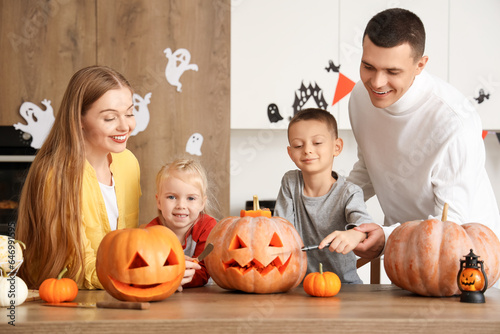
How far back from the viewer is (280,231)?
1.33 meters

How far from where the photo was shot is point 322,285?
1.23m

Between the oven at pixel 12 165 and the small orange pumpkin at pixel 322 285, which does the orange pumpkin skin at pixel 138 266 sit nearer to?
the small orange pumpkin at pixel 322 285

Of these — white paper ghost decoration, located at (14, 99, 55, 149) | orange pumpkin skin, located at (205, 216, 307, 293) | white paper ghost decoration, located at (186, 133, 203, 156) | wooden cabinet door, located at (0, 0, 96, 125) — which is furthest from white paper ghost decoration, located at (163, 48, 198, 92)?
orange pumpkin skin, located at (205, 216, 307, 293)

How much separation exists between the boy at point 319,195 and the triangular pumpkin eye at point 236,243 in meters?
0.44

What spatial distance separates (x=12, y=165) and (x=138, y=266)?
2.40 meters

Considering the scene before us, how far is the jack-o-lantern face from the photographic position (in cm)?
115

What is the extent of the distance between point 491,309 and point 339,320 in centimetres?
34

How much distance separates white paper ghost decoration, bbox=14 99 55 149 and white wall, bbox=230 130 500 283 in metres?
1.35

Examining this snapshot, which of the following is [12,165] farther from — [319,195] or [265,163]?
[319,195]

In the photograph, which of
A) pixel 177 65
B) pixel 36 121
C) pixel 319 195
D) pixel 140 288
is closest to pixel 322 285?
pixel 140 288

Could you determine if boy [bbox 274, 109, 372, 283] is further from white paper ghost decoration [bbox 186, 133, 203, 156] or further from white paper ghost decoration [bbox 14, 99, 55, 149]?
white paper ghost decoration [bbox 14, 99, 55, 149]

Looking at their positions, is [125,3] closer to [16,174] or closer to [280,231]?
[16,174]

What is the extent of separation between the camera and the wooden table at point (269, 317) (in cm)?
98

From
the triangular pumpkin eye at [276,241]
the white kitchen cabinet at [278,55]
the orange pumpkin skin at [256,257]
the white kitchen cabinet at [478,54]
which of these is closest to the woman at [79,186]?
the orange pumpkin skin at [256,257]
